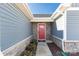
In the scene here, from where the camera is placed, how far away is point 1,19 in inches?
141

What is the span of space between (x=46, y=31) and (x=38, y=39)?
48.5 inches

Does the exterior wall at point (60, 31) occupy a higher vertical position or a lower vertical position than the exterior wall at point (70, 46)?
higher

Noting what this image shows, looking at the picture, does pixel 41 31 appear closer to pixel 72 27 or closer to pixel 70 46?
pixel 72 27

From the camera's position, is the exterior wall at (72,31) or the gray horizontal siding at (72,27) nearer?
the exterior wall at (72,31)

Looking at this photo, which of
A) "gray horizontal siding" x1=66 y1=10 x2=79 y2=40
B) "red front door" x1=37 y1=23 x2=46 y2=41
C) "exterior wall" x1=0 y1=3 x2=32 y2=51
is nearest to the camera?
"exterior wall" x1=0 y1=3 x2=32 y2=51

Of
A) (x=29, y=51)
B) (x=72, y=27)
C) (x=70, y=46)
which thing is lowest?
(x=29, y=51)

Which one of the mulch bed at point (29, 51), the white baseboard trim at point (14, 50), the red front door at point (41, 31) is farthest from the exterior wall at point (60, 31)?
the red front door at point (41, 31)

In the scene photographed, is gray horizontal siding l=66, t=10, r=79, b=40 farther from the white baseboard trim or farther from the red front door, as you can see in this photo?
the red front door

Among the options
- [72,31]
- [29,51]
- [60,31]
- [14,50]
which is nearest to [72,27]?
[72,31]

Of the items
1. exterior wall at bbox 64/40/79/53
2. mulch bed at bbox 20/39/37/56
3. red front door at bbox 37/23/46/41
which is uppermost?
red front door at bbox 37/23/46/41

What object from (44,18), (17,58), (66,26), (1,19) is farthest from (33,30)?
(17,58)

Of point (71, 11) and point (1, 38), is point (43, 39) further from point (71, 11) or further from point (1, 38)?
point (1, 38)

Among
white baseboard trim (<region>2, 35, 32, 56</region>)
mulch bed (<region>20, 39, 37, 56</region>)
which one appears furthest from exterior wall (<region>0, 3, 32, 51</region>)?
mulch bed (<region>20, 39, 37, 56</region>)

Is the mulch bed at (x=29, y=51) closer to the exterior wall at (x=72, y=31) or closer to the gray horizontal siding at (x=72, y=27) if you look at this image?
the exterior wall at (x=72, y=31)
